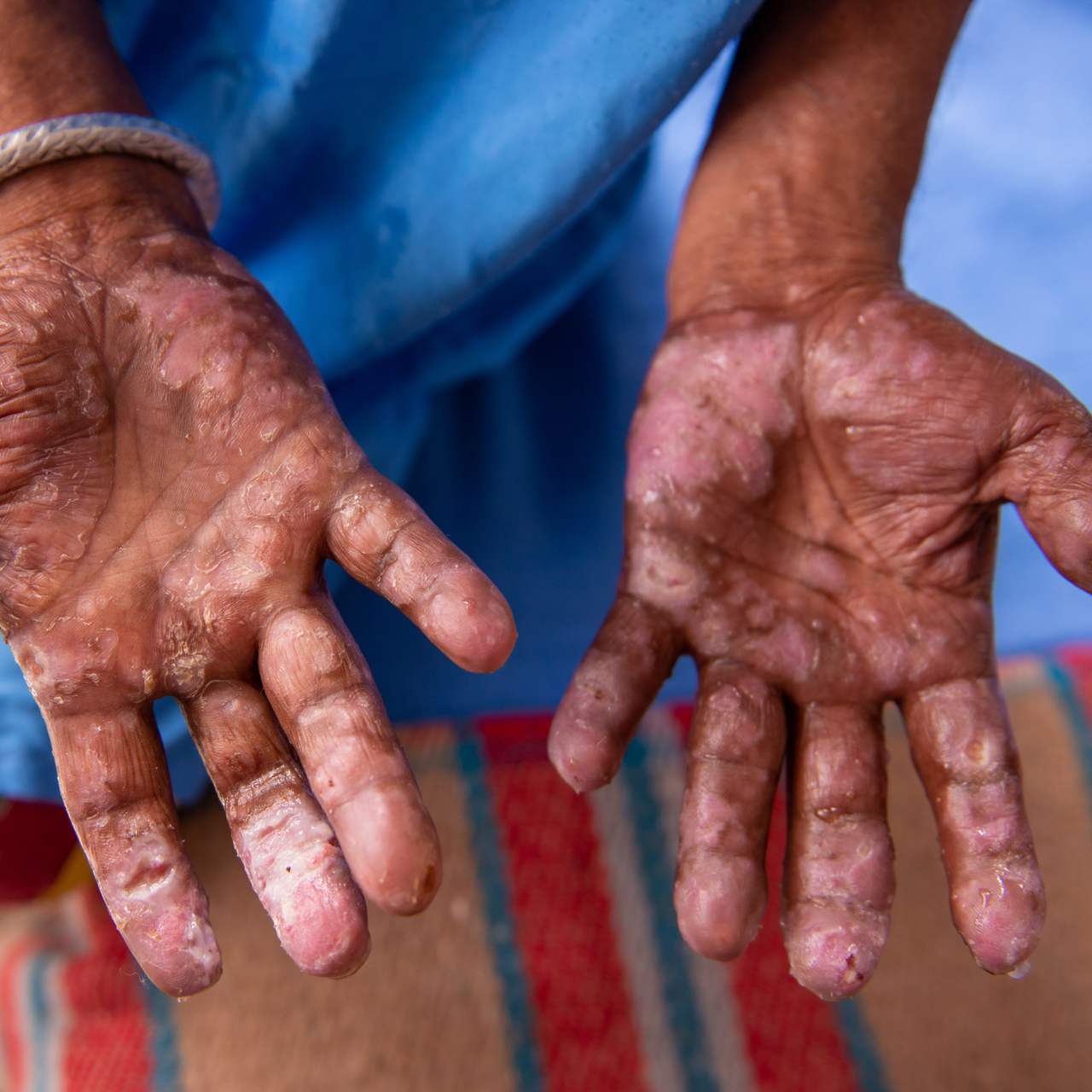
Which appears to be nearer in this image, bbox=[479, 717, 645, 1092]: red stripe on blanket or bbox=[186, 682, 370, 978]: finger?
bbox=[186, 682, 370, 978]: finger

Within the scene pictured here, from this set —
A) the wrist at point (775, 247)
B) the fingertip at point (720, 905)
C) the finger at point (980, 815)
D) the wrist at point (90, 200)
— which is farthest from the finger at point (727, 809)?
the wrist at point (90, 200)

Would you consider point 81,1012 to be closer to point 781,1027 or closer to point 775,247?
point 781,1027

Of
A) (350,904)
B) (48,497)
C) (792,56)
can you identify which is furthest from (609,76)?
(350,904)

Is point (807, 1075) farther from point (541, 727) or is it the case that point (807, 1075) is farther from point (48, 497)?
point (48, 497)

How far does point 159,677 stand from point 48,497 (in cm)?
14

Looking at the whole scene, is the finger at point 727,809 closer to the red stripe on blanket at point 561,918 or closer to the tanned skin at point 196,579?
the tanned skin at point 196,579

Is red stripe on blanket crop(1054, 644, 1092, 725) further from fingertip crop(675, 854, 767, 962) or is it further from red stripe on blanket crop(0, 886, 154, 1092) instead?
red stripe on blanket crop(0, 886, 154, 1092)

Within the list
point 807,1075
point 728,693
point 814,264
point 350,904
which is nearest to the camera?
point 350,904

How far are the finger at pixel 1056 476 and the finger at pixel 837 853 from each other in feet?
0.56

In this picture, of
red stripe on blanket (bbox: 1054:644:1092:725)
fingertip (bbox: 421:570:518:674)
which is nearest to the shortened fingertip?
fingertip (bbox: 421:570:518:674)

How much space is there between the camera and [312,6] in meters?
0.68

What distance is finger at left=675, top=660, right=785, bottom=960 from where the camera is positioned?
1.86 ft

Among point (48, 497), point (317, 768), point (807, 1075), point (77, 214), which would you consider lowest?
point (807, 1075)

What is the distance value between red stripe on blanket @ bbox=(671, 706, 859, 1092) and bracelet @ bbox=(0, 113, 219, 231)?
2.64 ft
